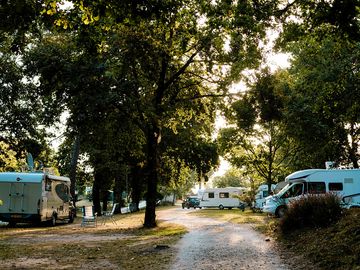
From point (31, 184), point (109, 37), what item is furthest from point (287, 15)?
point (31, 184)

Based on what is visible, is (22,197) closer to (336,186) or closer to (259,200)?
(336,186)

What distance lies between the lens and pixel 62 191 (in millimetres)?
24922

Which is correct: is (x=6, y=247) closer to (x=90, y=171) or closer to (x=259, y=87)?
(x=259, y=87)

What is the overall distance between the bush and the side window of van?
14150 mm

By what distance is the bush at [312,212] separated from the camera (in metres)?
12.3

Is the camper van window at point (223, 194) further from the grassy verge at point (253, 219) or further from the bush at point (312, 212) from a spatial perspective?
the bush at point (312, 212)

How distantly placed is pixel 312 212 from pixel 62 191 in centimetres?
1611

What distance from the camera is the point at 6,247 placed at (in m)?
12.5

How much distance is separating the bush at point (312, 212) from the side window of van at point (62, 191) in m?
14.2

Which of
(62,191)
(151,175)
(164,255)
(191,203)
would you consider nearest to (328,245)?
(164,255)

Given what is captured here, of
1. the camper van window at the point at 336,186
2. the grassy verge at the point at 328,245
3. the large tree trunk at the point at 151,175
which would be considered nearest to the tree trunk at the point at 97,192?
the large tree trunk at the point at 151,175

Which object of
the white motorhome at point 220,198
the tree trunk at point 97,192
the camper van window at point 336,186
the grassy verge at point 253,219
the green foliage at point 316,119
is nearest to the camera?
the grassy verge at point 253,219

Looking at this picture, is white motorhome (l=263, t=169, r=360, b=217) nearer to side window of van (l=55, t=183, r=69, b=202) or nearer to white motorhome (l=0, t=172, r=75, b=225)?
side window of van (l=55, t=183, r=69, b=202)

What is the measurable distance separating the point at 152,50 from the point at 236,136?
2378 centimetres
